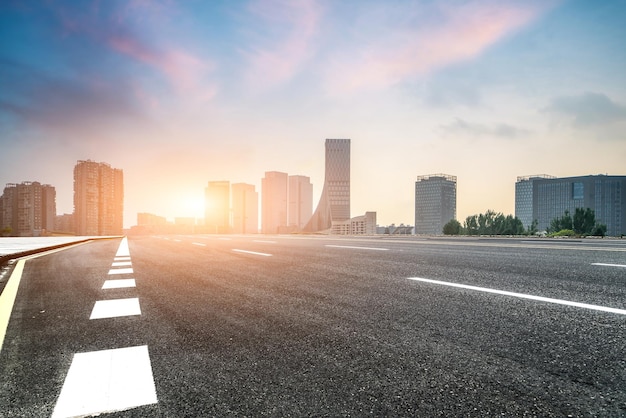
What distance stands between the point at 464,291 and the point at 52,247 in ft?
48.9

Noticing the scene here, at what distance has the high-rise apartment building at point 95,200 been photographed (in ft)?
331

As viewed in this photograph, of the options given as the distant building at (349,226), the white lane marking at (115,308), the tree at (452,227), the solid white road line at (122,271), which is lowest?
the distant building at (349,226)

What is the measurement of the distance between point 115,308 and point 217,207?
172 meters

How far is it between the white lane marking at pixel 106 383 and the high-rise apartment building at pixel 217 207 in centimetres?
15223

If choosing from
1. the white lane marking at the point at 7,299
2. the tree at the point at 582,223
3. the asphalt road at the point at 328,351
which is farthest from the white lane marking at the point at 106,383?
the tree at the point at 582,223

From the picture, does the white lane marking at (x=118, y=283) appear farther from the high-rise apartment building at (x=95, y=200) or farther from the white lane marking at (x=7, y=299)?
the high-rise apartment building at (x=95, y=200)

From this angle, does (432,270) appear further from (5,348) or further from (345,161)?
(345,161)

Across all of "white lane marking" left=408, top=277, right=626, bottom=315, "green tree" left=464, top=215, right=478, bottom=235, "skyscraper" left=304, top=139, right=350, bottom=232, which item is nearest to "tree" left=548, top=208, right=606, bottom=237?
"green tree" left=464, top=215, right=478, bottom=235

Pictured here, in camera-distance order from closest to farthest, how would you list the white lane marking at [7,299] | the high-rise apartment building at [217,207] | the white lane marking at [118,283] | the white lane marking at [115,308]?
the white lane marking at [7,299] → the white lane marking at [115,308] → the white lane marking at [118,283] → the high-rise apartment building at [217,207]

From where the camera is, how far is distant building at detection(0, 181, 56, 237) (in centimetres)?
9238

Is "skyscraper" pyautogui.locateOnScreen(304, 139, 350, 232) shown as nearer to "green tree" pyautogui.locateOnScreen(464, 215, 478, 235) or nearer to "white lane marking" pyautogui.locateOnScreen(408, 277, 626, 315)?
"green tree" pyautogui.locateOnScreen(464, 215, 478, 235)

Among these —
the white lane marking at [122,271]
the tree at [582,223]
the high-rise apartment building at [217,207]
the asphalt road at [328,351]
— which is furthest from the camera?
the high-rise apartment building at [217,207]

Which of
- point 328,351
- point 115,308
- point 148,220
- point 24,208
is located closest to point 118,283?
point 115,308

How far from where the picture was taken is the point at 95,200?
102 m
